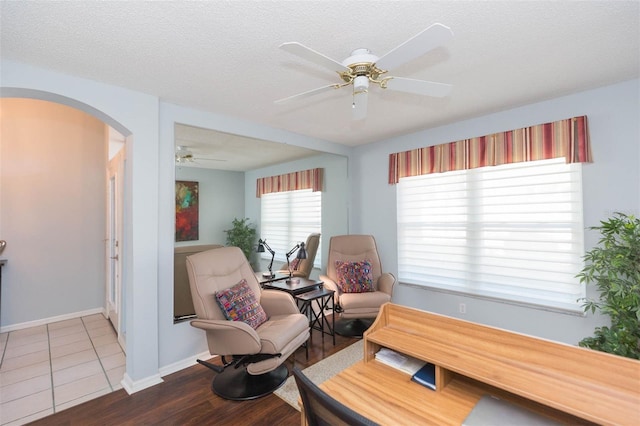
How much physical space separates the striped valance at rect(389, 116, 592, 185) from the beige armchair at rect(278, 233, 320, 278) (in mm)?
1356

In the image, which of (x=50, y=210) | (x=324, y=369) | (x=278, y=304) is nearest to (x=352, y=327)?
(x=324, y=369)

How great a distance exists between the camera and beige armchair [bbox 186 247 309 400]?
7.09 ft

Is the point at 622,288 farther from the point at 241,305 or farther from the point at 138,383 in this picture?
the point at 138,383

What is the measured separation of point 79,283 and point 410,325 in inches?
181

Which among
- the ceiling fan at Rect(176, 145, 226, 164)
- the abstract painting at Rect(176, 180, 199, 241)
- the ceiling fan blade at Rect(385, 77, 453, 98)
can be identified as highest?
the ceiling fan blade at Rect(385, 77, 453, 98)

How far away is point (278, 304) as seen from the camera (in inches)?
106

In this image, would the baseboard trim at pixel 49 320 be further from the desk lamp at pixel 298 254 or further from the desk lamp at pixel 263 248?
the desk lamp at pixel 298 254

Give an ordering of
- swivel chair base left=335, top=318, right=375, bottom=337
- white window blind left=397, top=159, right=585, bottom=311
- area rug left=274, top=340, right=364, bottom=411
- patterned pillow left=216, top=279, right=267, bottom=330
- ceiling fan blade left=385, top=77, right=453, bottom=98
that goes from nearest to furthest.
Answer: ceiling fan blade left=385, top=77, right=453, bottom=98
area rug left=274, top=340, right=364, bottom=411
patterned pillow left=216, top=279, right=267, bottom=330
white window blind left=397, top=159, right=585, bottom=311
swivel chair base left=335, top=318, right=375, bottom=337

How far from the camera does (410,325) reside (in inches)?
59.0

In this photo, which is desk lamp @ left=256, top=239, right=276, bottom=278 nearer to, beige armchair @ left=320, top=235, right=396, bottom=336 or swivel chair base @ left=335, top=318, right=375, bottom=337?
beige armchair @ left=320, top=235, right=396, bottom=336

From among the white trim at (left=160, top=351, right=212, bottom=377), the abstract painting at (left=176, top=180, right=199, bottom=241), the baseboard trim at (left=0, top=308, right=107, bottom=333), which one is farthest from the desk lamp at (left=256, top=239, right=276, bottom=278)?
the baseboard trim at (left=0, top=308, right=107, bottom=333)

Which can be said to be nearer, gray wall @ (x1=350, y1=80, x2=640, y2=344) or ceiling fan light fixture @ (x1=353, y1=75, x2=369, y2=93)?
ceiling fan light fixture @ (x1=353, y1=75, x2=369, y2=93)

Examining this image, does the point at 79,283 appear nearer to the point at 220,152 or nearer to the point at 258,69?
the point at 220,152

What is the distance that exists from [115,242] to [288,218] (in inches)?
83.6
